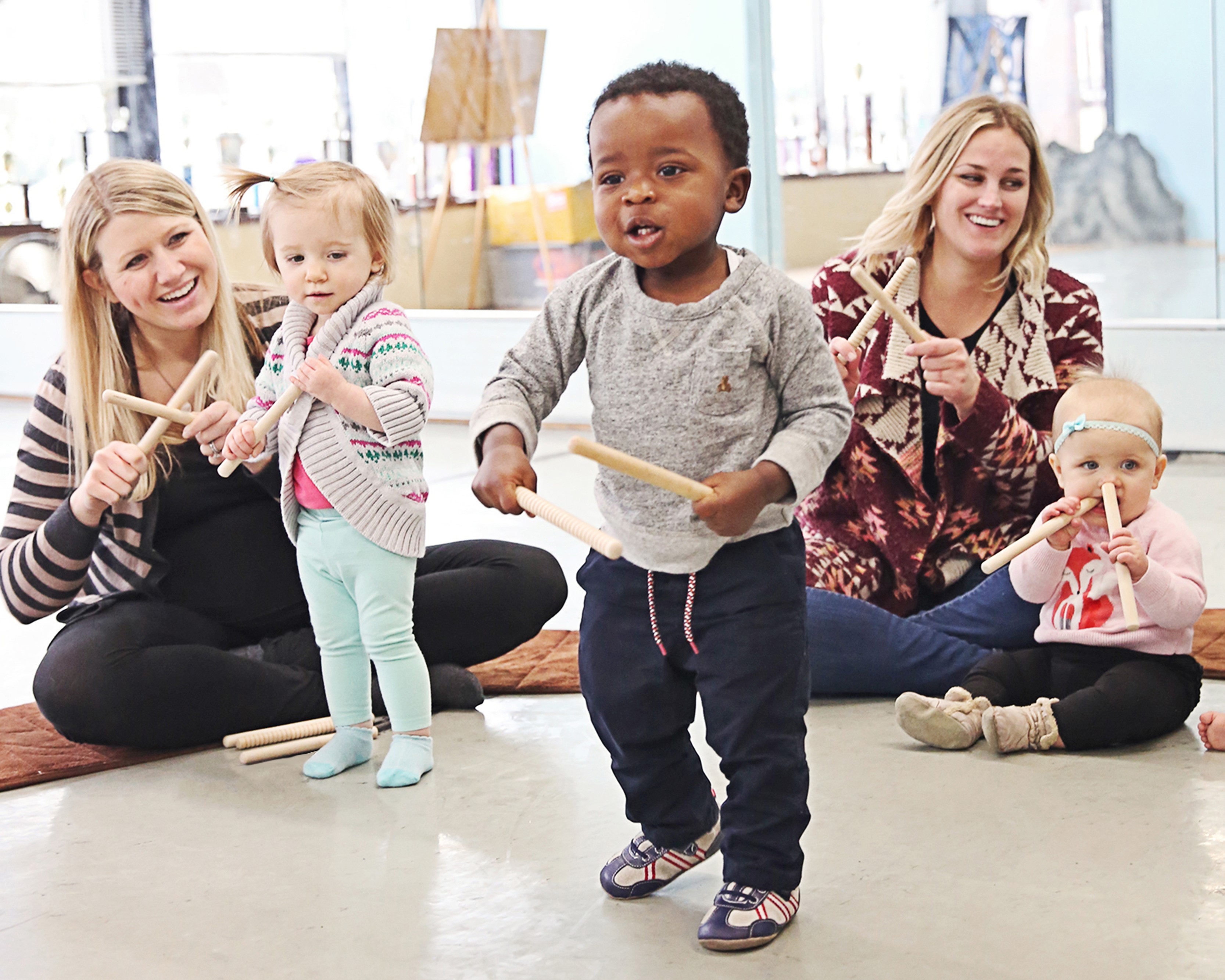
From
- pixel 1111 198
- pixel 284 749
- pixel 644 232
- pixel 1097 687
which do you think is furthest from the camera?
pixel 1111 198

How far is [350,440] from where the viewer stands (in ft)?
5.54

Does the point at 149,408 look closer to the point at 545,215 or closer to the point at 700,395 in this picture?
the point at 700,395

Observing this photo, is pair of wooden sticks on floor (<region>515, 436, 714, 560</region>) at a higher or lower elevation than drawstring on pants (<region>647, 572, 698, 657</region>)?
higher

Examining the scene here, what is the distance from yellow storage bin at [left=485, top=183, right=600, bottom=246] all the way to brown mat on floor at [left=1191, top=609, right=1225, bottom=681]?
2.94 metres

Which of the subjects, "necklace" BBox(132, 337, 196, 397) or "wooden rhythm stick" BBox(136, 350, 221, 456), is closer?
"wooden rhythm stick" BBox(136, 350, 221, 456)

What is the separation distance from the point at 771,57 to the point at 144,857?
3.53 m

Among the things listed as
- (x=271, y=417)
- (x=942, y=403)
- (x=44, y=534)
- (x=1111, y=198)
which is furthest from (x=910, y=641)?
(x=1111, y=198)

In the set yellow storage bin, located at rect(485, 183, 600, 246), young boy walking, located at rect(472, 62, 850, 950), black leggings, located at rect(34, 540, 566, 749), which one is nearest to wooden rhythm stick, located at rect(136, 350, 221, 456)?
black leggings, located at rect(34, 540, 566, 749)

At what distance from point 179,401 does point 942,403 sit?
1041 mm

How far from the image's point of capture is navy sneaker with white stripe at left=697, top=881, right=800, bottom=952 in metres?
1.27

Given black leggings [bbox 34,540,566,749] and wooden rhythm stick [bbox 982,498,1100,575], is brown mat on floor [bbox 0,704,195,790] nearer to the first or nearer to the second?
black leggings [bbox 34,540,566,749]

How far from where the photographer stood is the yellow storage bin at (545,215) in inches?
192

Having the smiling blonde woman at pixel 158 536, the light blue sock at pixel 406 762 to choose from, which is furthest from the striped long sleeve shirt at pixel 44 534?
the light blue sock at pixel 406 762

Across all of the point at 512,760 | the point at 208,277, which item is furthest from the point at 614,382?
the point at 208,277
